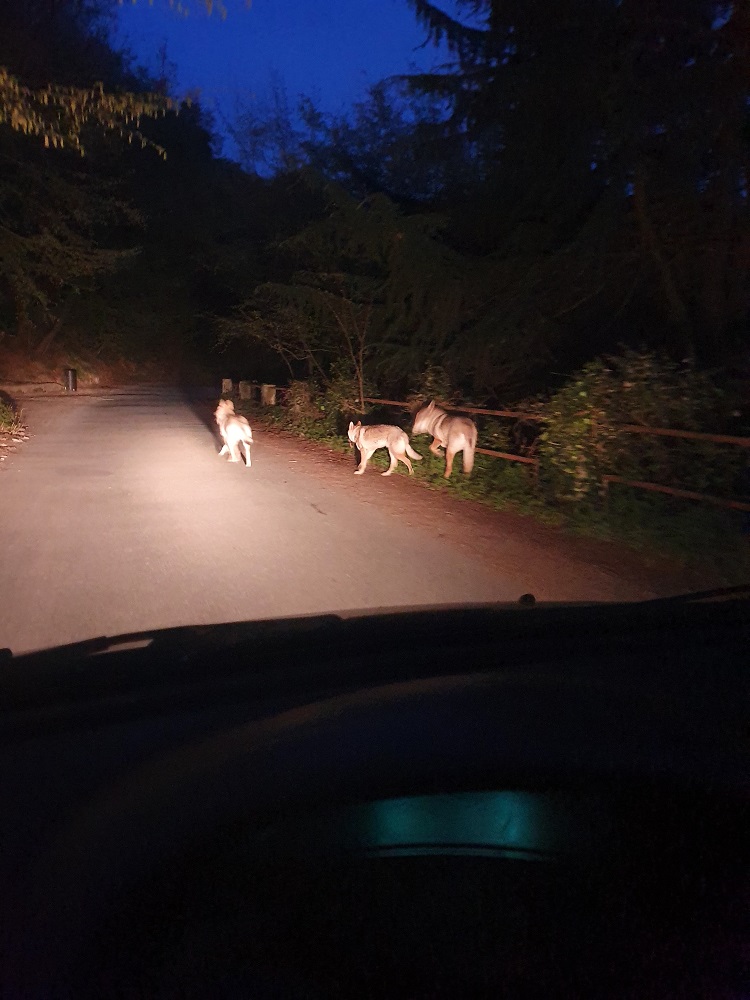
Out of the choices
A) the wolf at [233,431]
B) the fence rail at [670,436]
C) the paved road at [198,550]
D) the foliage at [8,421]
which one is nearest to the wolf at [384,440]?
the paved road at [198,550]

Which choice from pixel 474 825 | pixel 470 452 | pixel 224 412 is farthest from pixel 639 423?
pixel 474 825

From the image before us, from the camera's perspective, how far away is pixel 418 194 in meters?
20.5

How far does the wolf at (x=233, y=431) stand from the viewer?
50.3 ft

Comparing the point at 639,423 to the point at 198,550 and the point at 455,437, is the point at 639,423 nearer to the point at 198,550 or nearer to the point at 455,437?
the point at 455,437

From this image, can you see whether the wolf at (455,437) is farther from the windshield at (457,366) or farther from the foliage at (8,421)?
the foliage at (8,421)

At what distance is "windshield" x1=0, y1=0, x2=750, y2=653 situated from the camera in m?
8.39

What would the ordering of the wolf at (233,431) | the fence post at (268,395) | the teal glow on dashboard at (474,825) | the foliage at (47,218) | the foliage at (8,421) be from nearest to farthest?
the teal glow on dashboard at (474,825)
the wolf at (233,431)
the foliage at (8,421)
the foliage at (47,218)
the fence post at (268,395)

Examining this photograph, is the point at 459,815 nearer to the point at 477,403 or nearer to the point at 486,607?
the point at 486,607

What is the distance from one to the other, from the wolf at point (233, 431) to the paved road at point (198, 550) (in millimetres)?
513

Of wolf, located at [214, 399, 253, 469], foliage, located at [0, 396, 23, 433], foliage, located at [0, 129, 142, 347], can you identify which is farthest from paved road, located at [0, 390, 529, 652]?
foliage, located at [0, 129, 142, 347]

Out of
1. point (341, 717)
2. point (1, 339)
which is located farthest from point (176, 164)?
point (341, 717)

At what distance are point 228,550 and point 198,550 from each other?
327mm

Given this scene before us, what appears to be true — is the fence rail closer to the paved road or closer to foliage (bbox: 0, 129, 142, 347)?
the paved road

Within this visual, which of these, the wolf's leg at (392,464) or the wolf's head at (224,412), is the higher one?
the wolf's head at (224,412)
